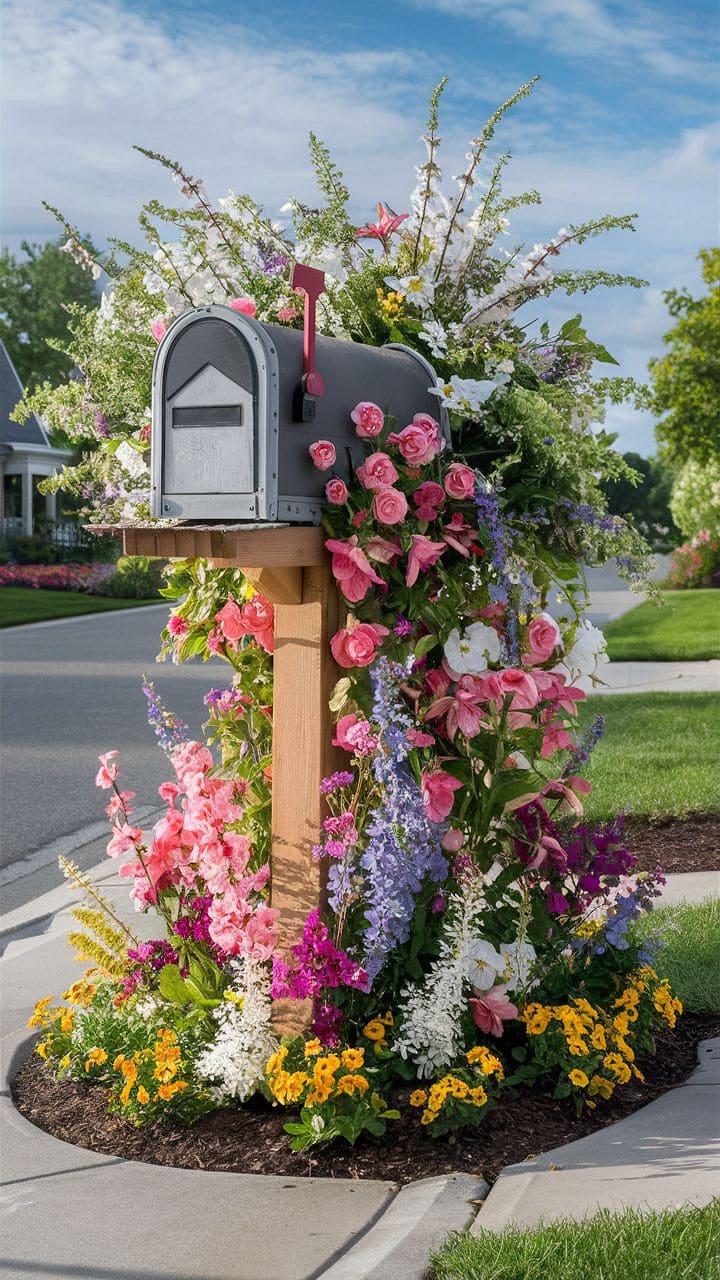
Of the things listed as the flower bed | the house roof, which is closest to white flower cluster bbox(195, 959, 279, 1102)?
the flower bed

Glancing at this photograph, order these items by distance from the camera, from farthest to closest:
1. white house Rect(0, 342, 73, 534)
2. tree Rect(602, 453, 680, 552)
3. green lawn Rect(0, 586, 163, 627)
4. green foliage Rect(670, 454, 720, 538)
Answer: tree Rect(602, 453, 680, 552) < white house Rect(0, 342, 73, 534) < green foliage Rect(670, 454, 720, 538) < green lawn Rect(0, 586, 163, 627)

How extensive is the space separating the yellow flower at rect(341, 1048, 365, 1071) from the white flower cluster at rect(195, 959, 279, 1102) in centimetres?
25

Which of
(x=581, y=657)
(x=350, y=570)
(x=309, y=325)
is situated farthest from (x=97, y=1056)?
(x=309, y=325)

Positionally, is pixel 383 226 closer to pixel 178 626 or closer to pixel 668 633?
pixel 178 626

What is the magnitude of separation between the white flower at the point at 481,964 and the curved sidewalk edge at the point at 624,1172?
448 mm

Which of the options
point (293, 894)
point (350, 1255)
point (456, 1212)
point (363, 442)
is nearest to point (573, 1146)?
point (456, 1212)

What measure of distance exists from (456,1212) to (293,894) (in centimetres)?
95

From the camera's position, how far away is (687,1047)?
390cm

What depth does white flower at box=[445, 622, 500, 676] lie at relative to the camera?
3.41 metres

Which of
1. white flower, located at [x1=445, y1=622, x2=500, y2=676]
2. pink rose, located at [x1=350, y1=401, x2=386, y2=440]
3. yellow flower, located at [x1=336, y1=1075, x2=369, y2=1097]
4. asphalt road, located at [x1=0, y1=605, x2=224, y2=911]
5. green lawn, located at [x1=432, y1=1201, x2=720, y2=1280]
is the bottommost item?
asphalt road, located at [x1=0, y1=605, x2=224, y2=911]

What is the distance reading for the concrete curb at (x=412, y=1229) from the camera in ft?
8.49

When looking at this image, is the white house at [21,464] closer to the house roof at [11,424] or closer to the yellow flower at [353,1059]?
the house roof at [11,424]

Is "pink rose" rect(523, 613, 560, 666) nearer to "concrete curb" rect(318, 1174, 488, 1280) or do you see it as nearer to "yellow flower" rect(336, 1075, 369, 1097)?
"yellow flower" rect(336, 1075, 369, 1097)

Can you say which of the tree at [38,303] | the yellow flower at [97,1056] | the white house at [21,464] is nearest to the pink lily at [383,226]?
the yellow flower at [97,1056]
